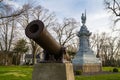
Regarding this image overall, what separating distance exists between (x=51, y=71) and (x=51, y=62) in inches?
11.9

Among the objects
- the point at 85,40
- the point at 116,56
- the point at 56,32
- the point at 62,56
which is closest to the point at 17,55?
the point at 56,32

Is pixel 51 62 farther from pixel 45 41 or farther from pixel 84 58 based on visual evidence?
pixel 84 58

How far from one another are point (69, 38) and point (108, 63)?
89.3 ft

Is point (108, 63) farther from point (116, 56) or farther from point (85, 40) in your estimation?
point (85, 40)

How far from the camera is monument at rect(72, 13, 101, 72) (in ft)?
116

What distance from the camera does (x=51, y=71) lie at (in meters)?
7.04

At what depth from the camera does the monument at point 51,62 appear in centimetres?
653

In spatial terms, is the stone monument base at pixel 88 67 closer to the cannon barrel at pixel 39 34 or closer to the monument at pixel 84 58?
the monument at pixel 84 58

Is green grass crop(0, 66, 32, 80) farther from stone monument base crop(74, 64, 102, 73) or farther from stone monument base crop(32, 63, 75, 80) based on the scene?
stone monument base crop(32, 63, 75, 80)

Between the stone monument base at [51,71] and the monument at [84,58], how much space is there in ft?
92.2

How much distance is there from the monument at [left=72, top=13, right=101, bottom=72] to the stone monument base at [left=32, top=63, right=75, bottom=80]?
28.1 metres

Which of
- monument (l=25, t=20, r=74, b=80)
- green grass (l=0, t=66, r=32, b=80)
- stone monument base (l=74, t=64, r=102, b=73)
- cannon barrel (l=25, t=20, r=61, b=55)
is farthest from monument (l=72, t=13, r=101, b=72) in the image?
cannon barrel (l=25, t=20, r=61, b=55)

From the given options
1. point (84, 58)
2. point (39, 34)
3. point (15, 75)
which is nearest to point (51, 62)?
point (39, 34)

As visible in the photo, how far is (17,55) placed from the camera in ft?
234
